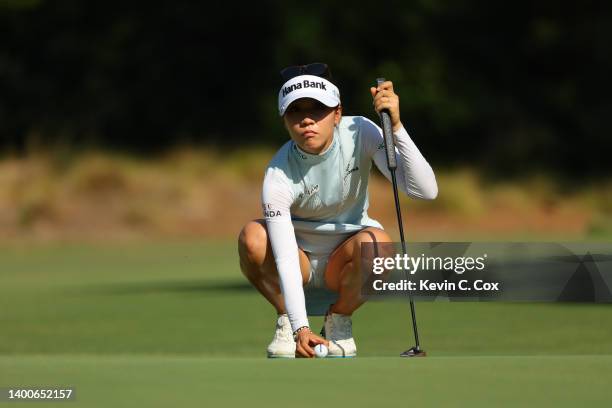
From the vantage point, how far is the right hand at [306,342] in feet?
20.4

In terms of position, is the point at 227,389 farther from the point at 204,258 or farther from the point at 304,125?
the point at 204,258

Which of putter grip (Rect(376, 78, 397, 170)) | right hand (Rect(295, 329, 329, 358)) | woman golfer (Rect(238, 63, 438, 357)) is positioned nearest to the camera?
right hand (Rect(295, 329, 329, 358))

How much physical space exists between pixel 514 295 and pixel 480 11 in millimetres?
24407

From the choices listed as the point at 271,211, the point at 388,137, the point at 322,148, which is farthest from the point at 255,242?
the point at 388,137

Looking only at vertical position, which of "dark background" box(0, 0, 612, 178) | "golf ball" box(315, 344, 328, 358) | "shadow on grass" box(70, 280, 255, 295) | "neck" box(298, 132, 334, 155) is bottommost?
"golf ball" box(315, 344, 328, 358)

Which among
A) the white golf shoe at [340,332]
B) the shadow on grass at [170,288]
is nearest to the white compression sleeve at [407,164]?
the white golf shoe at [340,332]

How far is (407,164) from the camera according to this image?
6539mm

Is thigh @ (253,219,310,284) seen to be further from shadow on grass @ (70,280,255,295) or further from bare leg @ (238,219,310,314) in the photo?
shadow on grass @ (70,280,255,295)

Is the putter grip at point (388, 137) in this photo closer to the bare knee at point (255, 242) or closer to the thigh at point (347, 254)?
the thigh at point (347, 254)

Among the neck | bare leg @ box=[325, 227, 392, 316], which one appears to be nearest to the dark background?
bare leg @ box=[325, 227, 392, 316]

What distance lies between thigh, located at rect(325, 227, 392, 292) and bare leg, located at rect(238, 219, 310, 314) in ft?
0.39

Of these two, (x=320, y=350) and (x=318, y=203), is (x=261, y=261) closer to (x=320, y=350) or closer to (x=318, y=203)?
(x=318, y=203)

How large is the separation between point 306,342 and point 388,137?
0.98 m

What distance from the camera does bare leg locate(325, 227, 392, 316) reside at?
6.80 m
